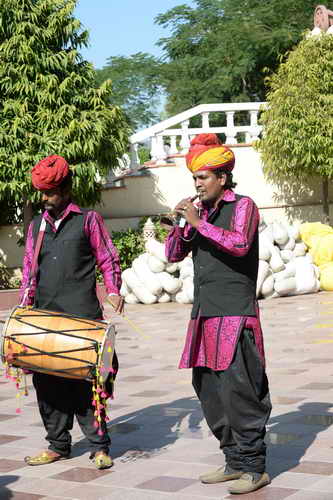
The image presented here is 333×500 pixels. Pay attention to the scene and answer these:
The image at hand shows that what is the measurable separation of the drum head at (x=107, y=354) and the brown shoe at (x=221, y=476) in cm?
76

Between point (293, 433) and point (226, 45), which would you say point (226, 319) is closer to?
point (293, 433)

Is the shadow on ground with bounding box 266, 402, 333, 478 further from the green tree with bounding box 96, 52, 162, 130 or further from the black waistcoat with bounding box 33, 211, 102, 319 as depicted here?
Result: the green tree with bounding box 96, 52, 162, 130

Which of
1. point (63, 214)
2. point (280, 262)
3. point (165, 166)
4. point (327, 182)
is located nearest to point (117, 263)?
point (63, 214)

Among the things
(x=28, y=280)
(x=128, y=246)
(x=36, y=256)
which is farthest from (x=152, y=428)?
(x=128, y=246)

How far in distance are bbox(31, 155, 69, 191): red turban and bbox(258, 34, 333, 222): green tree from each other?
622 inches

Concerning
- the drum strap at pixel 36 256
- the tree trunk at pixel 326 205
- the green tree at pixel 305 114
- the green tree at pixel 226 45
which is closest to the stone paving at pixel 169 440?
the drum strap at pixel 36 256

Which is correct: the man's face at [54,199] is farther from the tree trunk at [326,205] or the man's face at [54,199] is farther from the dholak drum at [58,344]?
the tree trunk at [326,205]

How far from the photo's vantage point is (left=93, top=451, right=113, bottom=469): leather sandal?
5.41 m

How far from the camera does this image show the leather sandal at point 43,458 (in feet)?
18.4

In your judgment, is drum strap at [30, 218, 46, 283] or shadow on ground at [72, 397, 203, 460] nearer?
drum strap at [30, 218, 46, 283]

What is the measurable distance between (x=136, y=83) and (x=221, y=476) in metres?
36.3

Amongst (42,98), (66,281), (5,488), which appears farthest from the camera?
(42,98)

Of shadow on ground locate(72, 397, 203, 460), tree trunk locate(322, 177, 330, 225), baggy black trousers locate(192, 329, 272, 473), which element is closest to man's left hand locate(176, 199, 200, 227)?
baggy black trousers locate(192, 329, 272, 473)

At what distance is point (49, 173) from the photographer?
532 cm
